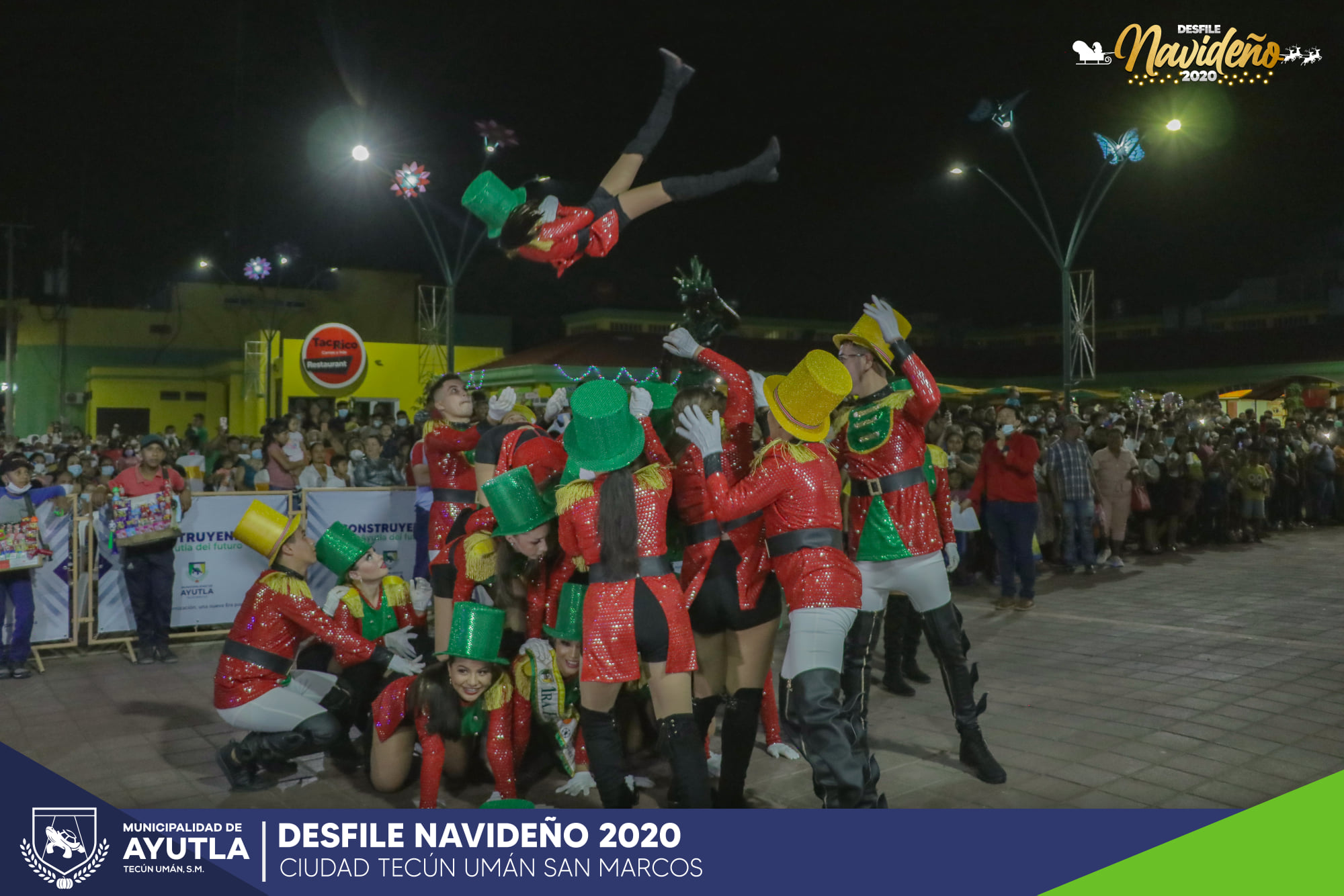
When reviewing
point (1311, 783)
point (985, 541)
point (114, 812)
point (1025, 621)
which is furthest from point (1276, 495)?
point (114, 812)

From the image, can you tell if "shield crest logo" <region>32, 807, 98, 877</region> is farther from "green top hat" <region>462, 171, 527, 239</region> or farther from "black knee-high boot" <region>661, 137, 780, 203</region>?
"black knee-high boot" <region>661, 137, 780, 203</region>

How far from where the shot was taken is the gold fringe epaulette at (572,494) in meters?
3.56

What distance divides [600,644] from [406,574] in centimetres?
557

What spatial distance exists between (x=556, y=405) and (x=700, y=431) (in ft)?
6.03

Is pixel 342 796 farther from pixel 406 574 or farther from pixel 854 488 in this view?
pixel 406 574

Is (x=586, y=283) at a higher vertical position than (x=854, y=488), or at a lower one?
higher

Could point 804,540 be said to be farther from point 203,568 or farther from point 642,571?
point 203,568

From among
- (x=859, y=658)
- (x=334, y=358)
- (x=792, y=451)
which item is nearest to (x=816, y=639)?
(x=792, y=451)

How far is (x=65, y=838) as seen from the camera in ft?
10.7

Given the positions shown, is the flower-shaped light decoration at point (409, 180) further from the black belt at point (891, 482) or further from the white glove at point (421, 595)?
the black belt at point (891, 482)

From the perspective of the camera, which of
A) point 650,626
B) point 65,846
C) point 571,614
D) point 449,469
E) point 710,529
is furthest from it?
point 449,469

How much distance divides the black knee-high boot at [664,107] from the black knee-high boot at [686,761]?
9.05ft

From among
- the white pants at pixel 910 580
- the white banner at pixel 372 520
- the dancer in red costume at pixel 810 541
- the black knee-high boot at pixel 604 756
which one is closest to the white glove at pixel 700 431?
the dancer in red costume at pixel 810 541

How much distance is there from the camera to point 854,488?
4.79 meters
